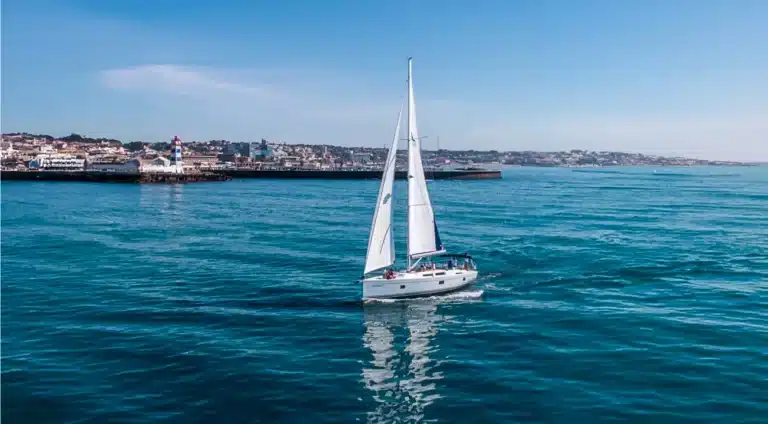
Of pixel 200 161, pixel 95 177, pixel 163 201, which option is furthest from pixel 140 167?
pixel 163 201

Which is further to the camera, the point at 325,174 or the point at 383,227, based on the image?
the point at 325,174

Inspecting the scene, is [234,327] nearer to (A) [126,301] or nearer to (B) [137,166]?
A: (A) [126,301]

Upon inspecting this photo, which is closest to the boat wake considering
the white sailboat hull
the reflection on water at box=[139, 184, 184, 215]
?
the white sailboat hull

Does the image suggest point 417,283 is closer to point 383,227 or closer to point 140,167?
point 383,227

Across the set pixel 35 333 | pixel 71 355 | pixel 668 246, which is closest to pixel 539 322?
pixel 71 355

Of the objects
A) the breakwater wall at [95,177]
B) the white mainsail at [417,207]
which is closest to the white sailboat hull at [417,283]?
the white mainsail at [417,207]

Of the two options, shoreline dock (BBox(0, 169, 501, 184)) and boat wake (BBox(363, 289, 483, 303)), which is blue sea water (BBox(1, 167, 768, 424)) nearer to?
boat wake (BBox(363, 289, 483, 303))

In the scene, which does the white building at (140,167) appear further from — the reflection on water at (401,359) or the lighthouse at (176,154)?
the reflection on water at (401,359)
